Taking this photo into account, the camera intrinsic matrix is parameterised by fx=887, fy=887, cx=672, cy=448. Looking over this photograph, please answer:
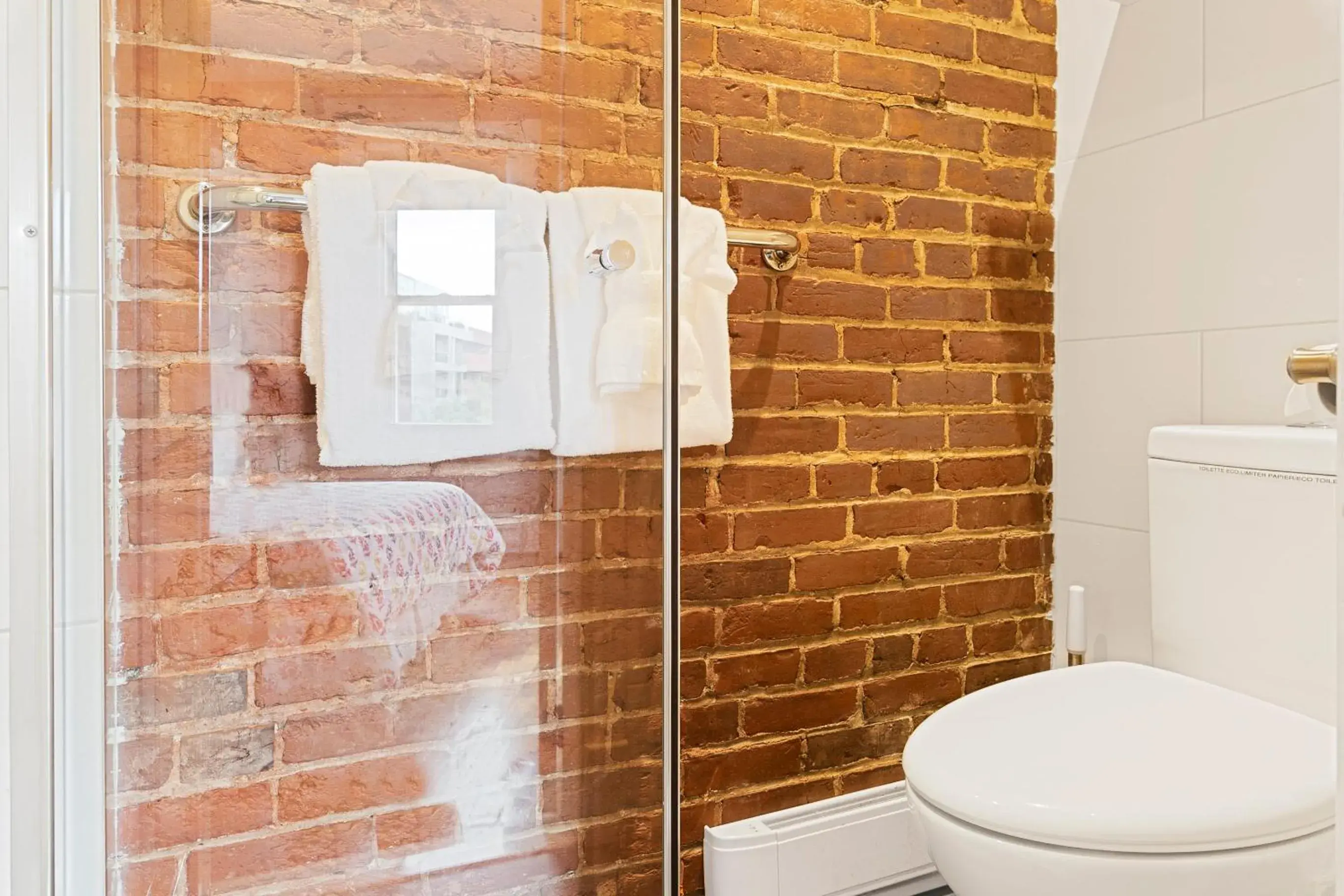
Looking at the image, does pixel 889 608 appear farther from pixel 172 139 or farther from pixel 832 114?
pixel 172 139

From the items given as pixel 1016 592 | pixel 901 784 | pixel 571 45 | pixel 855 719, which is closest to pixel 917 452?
pixel 1016 592

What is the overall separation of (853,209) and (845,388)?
0.31 metres

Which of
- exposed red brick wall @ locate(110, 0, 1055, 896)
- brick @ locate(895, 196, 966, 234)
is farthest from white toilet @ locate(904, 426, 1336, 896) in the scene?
brick @ locate(895, 196, 966, 234)

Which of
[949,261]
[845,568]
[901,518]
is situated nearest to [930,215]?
[949,261]

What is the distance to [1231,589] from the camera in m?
1.24

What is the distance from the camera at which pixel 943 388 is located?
1666 millimetres

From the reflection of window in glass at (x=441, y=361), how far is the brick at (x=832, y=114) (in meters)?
0.92

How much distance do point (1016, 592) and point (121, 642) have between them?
60.4 inches

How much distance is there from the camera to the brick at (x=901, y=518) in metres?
1.59

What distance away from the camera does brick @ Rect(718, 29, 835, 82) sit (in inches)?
57.1

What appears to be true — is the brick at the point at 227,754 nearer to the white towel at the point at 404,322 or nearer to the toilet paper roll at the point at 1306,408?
the white towel at the point at 404,322

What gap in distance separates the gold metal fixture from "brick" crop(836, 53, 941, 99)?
3.72 feet

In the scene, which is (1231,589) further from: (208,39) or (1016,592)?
(208,39)

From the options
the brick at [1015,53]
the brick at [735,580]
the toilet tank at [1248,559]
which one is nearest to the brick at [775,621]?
the brick at [735,580]
